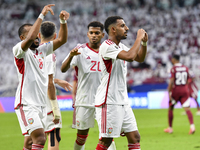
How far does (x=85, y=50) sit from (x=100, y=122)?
1.68m

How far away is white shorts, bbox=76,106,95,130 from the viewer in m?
5.69

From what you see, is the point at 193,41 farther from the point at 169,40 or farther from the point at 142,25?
the point at 142,25

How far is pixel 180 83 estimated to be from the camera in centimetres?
1027

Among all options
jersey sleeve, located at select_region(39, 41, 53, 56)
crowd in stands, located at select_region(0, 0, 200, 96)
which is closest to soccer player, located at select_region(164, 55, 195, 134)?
jersey sleeve, located at select_region(39, 41, 53, 56)

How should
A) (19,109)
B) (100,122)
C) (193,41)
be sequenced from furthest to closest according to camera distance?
(193,41), (100,122), (19,109)

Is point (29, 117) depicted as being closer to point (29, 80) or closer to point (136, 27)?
point (29, 80)

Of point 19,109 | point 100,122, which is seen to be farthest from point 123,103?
point 19,109

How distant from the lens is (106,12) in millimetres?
29031

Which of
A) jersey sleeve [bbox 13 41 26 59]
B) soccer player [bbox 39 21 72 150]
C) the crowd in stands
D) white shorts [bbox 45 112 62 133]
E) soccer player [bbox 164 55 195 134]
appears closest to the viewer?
jersey sleeve [bbox 13 41 26 59]

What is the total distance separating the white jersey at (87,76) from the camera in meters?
5.73

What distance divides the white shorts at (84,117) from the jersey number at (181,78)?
16.7ft

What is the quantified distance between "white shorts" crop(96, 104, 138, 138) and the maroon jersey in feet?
19.1

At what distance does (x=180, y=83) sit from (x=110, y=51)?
6289 millimetres

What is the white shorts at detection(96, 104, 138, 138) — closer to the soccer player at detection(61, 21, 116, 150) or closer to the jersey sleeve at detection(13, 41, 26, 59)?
the soccer player at detection(61, 21, 116, 150)
